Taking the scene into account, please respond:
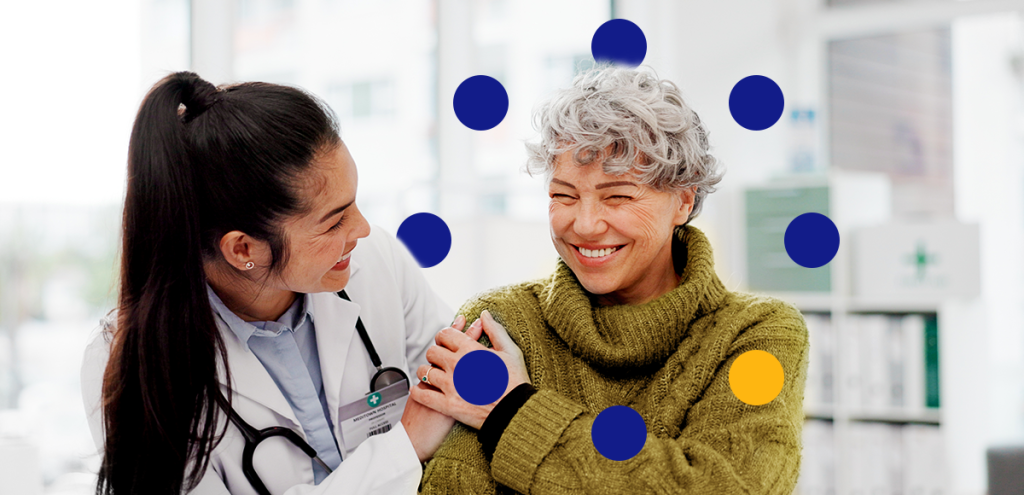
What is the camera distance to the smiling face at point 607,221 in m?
1.18

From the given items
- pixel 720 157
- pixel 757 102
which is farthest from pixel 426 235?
pixel 720 157

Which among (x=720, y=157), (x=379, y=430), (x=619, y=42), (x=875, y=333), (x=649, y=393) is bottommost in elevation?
(x=875, y=333)

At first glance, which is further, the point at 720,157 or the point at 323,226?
the point at 720,157

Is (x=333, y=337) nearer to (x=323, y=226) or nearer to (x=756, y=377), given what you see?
(x=323, y=226)

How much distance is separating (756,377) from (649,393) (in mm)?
173

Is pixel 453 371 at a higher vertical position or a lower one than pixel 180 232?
lower

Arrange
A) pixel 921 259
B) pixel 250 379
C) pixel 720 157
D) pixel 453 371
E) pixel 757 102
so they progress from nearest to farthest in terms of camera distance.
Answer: pixel 757 102
pixel 453 371
pixel 250 379
pixel 720 157
pixel 921 259

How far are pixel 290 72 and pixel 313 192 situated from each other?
1688mm

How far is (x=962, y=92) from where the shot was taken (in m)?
3.78

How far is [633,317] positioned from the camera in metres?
1.26

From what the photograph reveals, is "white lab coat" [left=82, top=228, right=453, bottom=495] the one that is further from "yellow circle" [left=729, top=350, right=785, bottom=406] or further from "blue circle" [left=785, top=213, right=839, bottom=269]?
"blue circle" [left=785, top=213, right=839, bottom=269]

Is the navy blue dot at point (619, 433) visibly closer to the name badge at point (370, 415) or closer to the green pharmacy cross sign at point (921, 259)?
the name badge at point (370, 415)

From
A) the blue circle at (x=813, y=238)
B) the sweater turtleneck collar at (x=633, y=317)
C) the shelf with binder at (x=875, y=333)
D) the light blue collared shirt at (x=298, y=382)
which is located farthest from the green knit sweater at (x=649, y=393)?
the shelf with binder at (x=875, y=333)

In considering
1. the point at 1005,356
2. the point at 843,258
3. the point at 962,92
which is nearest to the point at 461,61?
the point at 843,258
